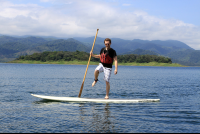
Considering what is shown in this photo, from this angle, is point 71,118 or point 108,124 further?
point 71,118

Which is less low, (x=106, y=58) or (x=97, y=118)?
(x=106, y=58)

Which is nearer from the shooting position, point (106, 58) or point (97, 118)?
point (97, 118)

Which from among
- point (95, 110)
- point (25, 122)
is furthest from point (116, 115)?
point (25, 122)

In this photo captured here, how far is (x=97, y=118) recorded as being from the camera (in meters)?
11.7

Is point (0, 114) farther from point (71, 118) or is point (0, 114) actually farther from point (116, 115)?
point (116, 115)

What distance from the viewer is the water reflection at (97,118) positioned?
9758mm

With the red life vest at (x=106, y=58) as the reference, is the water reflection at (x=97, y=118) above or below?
below

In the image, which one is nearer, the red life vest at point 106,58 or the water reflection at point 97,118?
the water reflection at point 97,118

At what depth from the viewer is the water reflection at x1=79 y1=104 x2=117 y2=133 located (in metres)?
9.76

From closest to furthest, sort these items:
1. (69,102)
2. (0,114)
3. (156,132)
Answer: (156,132) → (0,114) → (69,102)

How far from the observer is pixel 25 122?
420 inches

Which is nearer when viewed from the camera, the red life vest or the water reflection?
the water reflection

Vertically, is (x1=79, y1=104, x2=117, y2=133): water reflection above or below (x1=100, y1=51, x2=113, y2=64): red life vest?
below

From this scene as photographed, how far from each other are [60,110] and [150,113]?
5359mm
